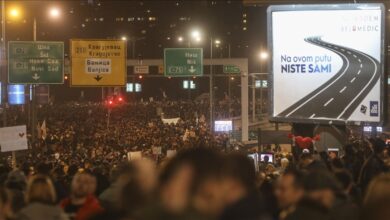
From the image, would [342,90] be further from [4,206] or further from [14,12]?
[14,12]

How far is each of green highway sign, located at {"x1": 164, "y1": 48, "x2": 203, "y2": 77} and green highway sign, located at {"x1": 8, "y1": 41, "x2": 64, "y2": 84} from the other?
6.96 meters

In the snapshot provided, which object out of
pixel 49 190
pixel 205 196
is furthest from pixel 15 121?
pixel 205 196

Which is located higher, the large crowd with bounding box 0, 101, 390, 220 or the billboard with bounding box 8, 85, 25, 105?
the billboard with bounding box 8, 85, 25, 105

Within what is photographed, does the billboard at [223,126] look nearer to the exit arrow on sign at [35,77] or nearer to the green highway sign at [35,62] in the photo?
the green highway sign at [35,62]

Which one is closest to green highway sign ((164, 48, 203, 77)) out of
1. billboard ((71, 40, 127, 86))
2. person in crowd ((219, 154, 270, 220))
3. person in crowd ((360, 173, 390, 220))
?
billboard ((71, 40, 127, 86))

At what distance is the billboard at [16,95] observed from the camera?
30016 mm

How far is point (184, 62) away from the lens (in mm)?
34500

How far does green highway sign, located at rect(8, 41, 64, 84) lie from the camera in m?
28.0

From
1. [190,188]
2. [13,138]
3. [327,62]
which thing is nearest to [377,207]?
[190,188]

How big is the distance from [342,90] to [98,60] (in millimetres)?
13732

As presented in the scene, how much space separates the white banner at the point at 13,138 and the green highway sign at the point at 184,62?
1504cm

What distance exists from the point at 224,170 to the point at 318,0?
1651 cm

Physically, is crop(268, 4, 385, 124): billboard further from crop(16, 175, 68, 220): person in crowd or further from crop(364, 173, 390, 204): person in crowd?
crop(364, 173, 390, 204): person in crowd

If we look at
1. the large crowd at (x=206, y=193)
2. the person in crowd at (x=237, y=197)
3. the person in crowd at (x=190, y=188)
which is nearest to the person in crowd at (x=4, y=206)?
the large crowd at (x=206, y=193)
